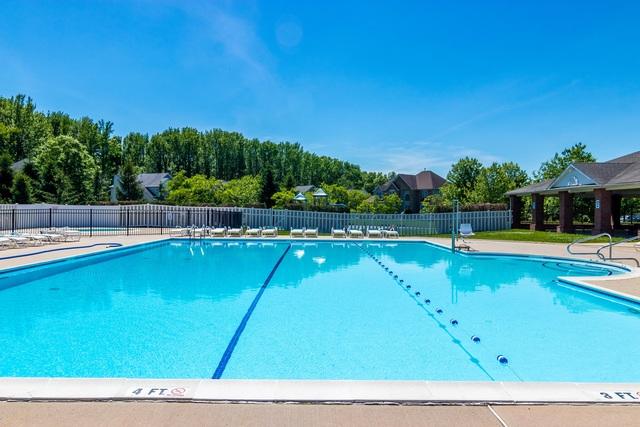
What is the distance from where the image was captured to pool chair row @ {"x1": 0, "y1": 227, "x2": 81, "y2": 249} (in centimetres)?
1568

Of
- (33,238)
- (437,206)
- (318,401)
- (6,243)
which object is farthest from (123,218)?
(318,401)

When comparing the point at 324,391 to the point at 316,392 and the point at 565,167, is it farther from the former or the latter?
the point at 565,167

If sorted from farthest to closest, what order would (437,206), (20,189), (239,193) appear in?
(239,193) < (20,189) < (437,206)

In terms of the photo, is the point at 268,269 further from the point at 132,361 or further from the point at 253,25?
the point at 253,25

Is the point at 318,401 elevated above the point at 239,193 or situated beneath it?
situated beneath

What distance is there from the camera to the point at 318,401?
311cm

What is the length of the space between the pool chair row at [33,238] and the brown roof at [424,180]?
4017 centimetres

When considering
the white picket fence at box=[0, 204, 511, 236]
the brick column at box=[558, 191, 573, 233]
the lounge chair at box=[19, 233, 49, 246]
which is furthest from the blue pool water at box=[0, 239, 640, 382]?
the white picket fence at box=[0, 204, 511, 236]

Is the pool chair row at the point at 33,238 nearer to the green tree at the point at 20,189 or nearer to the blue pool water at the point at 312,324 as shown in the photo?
the blue pool water at the point at 312,324

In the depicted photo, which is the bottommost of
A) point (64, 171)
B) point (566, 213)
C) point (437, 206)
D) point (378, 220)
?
point (378, 220)

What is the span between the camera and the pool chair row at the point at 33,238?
15680 mm

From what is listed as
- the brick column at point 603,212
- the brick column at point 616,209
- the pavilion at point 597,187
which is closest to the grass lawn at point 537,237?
the brick column at point 603,212

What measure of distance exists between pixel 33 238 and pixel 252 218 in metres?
11.9

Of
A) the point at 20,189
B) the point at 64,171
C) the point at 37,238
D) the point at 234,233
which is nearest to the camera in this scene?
the point at 37,238
